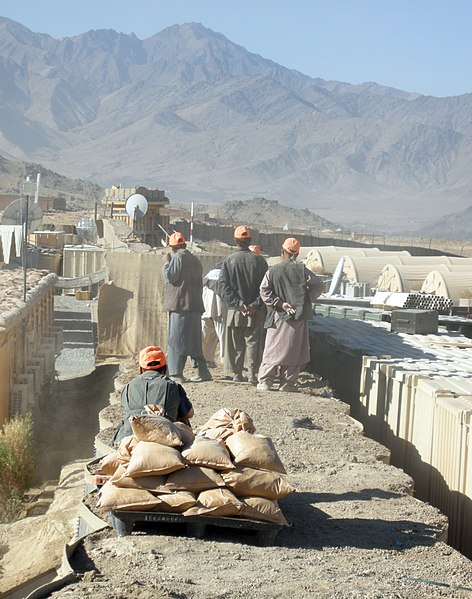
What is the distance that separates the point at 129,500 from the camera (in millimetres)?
6195

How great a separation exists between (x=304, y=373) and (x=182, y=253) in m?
2.39

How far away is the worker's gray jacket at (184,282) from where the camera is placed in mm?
11828

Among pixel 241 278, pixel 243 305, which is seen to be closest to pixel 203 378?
pixel 243 305

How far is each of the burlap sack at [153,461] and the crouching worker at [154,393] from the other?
0.78 m

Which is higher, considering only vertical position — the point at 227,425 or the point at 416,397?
the point at 227,425

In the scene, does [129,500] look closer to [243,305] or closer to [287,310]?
[287,310]

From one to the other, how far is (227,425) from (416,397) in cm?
360

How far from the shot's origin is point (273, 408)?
10461mm

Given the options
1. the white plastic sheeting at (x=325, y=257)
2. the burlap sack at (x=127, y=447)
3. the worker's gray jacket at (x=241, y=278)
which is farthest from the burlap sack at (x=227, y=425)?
the white plastic sheeting at (x=325, y=257)

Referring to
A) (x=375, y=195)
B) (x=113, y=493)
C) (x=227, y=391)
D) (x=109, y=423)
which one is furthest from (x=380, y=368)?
(x=375, y=195)

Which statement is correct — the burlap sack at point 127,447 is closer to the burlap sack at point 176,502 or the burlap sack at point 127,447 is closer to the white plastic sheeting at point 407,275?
the burlap sack at point 176,502

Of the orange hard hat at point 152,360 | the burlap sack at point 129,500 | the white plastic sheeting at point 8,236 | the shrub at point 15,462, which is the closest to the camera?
the burlap sack at point 129,500

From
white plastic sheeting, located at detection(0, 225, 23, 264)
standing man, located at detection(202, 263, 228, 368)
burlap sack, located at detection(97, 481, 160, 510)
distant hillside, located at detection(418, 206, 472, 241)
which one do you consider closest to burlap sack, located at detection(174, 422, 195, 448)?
burlap sack, located at detection(97, 481, 160, 510)

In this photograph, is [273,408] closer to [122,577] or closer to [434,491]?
[434,491]
